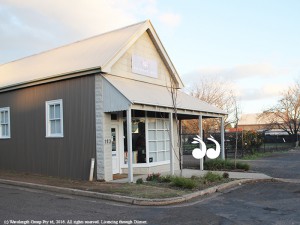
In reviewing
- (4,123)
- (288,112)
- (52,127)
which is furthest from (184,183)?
(288,112)

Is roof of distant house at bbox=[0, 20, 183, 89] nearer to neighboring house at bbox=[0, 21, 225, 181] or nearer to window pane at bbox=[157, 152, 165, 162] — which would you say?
neighboring house at bbox=[0, 21, 225, 181]

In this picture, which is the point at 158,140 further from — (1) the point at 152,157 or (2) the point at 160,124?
(1) the point at 152,157

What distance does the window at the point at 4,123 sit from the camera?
16.7 m

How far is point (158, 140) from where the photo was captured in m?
16.2

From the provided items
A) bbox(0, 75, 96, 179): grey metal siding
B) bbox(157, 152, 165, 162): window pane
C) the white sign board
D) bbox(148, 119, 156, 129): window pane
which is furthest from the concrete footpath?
the white sign board

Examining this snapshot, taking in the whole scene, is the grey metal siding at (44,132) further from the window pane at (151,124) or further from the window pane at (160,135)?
the window pane at (160,135)

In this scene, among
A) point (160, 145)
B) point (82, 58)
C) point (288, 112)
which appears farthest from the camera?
point (288, 112)

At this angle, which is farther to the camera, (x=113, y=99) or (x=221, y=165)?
(x=221, y=165)

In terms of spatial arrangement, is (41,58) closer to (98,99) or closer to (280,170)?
(98,99)

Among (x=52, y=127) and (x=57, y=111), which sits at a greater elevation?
(x=57, y=111)

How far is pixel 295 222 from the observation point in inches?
290

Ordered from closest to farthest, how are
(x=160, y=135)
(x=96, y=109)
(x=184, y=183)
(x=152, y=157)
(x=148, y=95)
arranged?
(x=184, y=183) < (x=96, y=109) < (x=148, y=95) < (x=152, y=157) < (x=160, y=135)

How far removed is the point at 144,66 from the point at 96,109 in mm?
3651

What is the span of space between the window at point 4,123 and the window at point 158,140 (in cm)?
674
